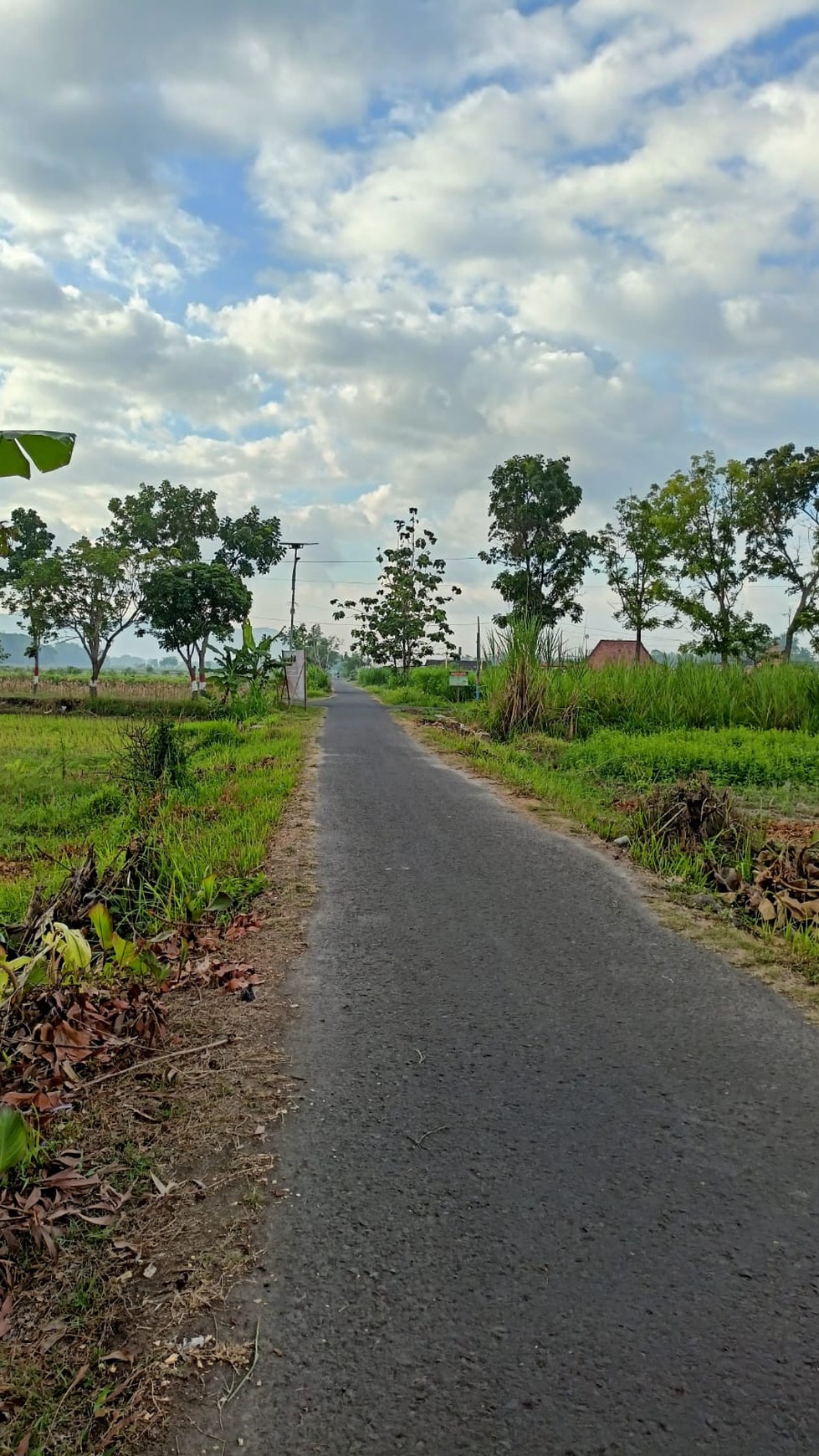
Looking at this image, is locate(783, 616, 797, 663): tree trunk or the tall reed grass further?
locate(783, 616, 797, 663): tree trunk

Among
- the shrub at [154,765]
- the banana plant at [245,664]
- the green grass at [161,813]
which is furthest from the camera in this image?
the banana plant at [245,664]

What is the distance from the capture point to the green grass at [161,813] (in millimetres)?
5227

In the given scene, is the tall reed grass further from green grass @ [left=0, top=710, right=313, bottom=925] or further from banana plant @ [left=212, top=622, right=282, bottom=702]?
banana plant @ [left=212, top=622, right=282, bottom=702]

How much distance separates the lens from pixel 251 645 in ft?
70.0

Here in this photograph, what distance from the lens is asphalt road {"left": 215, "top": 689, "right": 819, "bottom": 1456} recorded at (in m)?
1.60

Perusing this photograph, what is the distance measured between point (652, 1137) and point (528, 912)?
233cm

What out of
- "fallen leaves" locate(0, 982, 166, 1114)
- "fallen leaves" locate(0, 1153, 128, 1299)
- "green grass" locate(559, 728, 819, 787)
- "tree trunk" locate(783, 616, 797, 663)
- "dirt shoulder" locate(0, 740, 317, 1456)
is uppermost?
"tree trunk" locate(783, 616, 797, 663)

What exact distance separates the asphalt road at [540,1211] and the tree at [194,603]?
2627 centimetres

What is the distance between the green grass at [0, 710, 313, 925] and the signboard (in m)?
11.3

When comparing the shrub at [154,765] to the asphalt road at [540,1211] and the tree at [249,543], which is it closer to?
the asphalt road at [540,1211]

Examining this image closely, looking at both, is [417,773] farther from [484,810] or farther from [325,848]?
[325,848]

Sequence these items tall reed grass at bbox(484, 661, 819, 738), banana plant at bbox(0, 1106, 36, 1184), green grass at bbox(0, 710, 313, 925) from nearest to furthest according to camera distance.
Answer: 1. banana plant at bbox(0, 1106, 36, 1184)
2. green grass at bbox(0, 710, 313, 925)
3. tall reed grass at bbox(484, 661, 819, 738)

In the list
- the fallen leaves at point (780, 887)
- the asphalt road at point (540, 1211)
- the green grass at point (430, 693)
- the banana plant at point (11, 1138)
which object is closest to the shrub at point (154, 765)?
the asphalt road at point (540, 1211)

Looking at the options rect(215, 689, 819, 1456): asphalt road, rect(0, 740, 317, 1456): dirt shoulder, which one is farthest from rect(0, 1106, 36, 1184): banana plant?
rect(215, 689, 819, 1456): asphalt road
